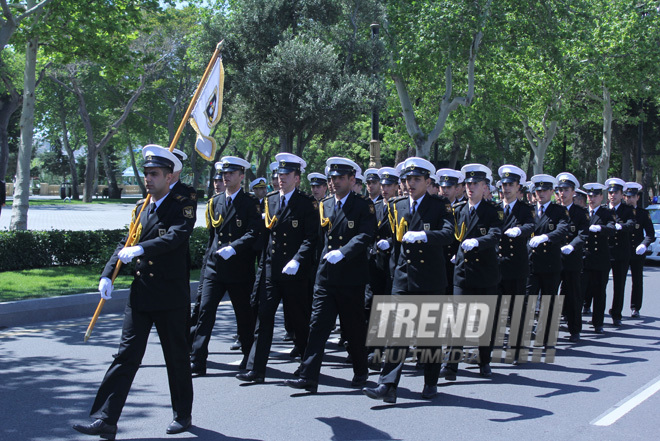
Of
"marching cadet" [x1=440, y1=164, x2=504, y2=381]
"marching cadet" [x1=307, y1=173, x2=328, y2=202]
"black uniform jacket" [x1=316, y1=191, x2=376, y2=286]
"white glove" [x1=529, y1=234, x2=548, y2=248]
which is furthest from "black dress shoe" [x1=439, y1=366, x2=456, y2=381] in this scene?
"marching cadet" [x1=307, y1=173, x2=328, y2=202]

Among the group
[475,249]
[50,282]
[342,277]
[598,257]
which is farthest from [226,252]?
[50,282]

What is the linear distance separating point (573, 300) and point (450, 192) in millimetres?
2347

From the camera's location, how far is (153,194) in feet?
17.7

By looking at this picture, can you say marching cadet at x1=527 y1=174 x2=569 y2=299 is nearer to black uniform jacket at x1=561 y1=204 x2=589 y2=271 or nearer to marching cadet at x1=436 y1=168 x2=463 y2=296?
black uniform jacket at x1=561 y1=204 x2=589 y2=271

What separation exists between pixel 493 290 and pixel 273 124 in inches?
527

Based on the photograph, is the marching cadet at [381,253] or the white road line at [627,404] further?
the marching cadet at [381,253]

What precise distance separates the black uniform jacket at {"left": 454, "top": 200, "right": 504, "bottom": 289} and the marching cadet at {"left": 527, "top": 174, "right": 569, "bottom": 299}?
174 cm

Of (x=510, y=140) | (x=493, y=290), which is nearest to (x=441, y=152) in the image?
(x=510, y=140)

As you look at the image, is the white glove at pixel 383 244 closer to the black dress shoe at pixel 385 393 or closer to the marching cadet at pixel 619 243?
the black dress shoe at pixel 385 393

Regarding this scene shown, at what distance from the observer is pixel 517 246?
8070 mm

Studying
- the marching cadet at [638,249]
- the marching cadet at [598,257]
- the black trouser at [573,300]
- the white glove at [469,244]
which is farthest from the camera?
the marching cadet at [638,249]

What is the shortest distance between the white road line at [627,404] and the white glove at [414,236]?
204cm

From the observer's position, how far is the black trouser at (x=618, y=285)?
35.0 ft

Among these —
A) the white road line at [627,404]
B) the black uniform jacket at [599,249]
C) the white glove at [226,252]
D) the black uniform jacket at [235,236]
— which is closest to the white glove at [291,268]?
the white glove at [226,252]
